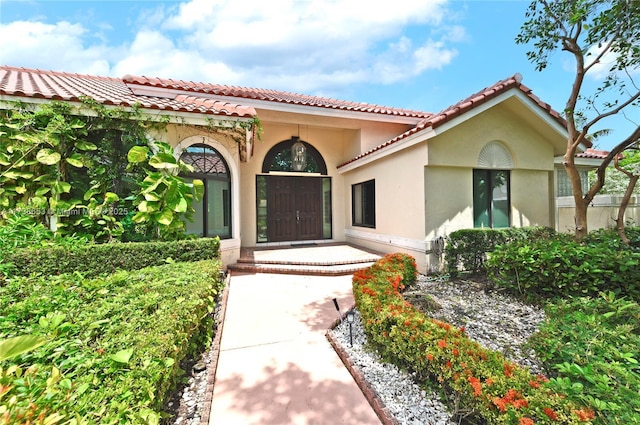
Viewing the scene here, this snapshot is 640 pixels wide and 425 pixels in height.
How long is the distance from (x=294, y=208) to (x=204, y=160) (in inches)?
180

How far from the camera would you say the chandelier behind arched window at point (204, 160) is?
7.44 m

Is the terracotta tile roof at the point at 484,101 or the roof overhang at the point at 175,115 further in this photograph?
the terracotta tile roof at the point at 484,101

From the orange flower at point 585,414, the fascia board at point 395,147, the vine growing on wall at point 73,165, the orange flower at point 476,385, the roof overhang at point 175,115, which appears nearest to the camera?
the orange flower at point 585,414

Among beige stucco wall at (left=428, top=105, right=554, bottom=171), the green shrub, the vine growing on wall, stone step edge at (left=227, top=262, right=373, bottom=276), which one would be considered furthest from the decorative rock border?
the vine growing on wall

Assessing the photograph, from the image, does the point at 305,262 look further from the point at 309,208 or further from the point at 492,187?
the point at 492,187

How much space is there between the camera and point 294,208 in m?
11.4

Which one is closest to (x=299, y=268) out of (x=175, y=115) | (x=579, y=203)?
(x=175, y=115)

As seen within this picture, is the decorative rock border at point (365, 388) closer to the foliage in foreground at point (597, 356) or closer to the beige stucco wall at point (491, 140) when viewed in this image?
the foliage in foreground at point (597, 356)

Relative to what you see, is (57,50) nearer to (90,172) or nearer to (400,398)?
(90,172)

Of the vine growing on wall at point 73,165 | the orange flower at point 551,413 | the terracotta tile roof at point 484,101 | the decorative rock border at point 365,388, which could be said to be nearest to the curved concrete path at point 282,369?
the decorative rock border at point 365,388

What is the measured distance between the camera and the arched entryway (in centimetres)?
1099

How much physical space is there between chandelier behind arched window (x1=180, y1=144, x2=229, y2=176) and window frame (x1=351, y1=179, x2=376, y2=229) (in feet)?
17.3

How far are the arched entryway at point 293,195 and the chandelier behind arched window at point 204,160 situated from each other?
2.97 metres

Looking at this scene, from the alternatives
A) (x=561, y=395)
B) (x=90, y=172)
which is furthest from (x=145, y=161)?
(x=561, y=395)
